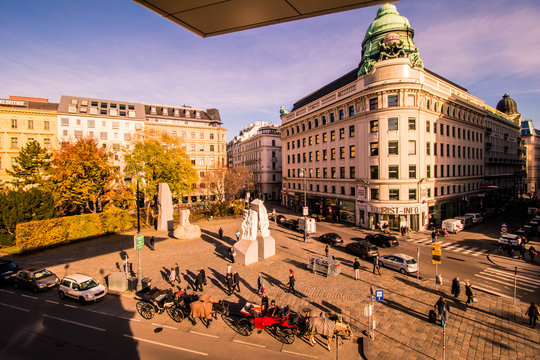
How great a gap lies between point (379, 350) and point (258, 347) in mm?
5647

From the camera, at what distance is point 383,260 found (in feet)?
75.8

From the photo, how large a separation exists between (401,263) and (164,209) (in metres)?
29.4

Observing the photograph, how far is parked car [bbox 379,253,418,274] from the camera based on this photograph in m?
21.1

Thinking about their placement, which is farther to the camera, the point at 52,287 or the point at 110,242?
the point at 110,242

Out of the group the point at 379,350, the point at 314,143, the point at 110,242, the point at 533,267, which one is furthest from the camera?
the point at 314,143

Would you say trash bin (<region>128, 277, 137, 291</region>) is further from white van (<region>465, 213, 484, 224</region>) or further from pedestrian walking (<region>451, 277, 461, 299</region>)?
white van (<region>465, 213, 484, 224</region>)

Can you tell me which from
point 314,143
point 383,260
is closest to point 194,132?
point 314,143

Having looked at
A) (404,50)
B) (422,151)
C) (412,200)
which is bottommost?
(412,200)

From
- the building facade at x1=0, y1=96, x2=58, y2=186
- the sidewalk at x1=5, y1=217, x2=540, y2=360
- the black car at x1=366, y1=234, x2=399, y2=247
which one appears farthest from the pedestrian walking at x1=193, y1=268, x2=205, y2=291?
the building facade at x1=0, y1=96, x2=58, y2=186

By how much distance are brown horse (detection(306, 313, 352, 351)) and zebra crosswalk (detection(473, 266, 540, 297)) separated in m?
13.4

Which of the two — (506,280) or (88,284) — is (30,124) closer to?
(88,284)

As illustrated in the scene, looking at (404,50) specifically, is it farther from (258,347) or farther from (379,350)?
(258,347)

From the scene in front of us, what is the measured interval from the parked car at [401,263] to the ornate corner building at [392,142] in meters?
14.5

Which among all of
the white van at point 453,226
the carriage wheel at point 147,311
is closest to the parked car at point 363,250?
the white van at point 453,226
